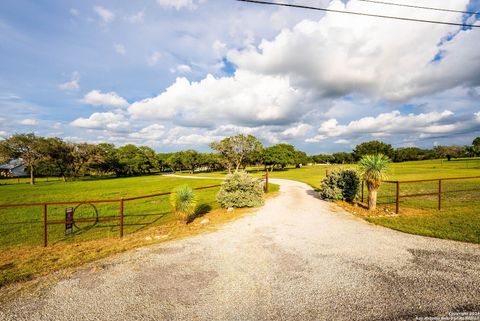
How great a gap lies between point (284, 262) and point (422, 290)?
8.96 feet

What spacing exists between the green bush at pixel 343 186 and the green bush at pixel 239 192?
469cm

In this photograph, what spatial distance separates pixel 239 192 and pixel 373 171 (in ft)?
23.4

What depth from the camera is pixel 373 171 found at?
10.8 meters

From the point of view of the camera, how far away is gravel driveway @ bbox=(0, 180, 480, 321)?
3.61 meters

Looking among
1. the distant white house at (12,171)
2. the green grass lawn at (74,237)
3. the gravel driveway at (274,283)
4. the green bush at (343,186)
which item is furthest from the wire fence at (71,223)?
the distant white house at (12,171)

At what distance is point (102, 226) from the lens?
10383 mm

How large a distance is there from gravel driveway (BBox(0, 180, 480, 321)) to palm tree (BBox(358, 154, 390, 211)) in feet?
13.8

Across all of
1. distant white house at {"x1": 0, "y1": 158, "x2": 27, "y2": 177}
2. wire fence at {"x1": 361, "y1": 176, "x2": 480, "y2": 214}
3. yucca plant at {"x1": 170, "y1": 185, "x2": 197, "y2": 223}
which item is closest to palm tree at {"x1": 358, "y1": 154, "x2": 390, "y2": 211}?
wire fence at {"x1": 361, "y1": 176, "x2": 480, "y2": 214}

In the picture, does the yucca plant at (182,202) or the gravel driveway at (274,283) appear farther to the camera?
the yucca plant at (182,202)

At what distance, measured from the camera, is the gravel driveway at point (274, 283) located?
3611 millimetres

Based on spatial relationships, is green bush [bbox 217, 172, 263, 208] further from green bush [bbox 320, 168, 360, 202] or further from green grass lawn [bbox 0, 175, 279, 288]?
green bush [bbox 320, 168, 360, 202]

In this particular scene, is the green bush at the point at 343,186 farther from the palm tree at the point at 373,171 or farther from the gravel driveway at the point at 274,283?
the gravel driveway at the point at 274,283

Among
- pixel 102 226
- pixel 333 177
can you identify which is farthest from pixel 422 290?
pixel 102 226

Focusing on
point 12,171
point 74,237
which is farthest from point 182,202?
point 12,171
